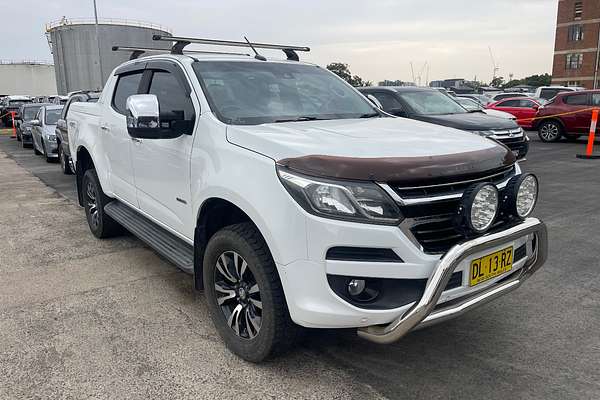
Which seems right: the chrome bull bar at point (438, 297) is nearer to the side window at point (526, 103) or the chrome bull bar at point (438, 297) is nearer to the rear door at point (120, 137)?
the rear door at point (120, 137)

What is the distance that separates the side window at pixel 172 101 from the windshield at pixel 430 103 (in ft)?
20.3

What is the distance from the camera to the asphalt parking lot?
8.88ft

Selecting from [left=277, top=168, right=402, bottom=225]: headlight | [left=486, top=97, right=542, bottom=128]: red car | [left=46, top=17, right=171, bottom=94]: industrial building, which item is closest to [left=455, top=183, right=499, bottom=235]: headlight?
[left=277, top=168, right=402, bottom=225]: headlight

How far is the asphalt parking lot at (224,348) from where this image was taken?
8.88ft

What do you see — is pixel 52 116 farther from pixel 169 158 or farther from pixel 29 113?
pixel 169 158

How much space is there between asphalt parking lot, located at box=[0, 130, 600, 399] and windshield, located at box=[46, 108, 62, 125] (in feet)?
30.4

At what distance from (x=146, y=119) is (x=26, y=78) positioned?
252 feet

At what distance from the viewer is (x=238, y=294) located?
2969 millimetres

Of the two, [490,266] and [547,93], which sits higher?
[547,93]

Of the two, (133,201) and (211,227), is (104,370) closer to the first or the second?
(211,227)

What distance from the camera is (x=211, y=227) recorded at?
3248mm

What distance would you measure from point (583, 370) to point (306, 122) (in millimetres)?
2241

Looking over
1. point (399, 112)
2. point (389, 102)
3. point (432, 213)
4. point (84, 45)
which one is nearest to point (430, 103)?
point (389, 102)

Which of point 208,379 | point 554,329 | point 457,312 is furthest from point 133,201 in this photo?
point 554,329
